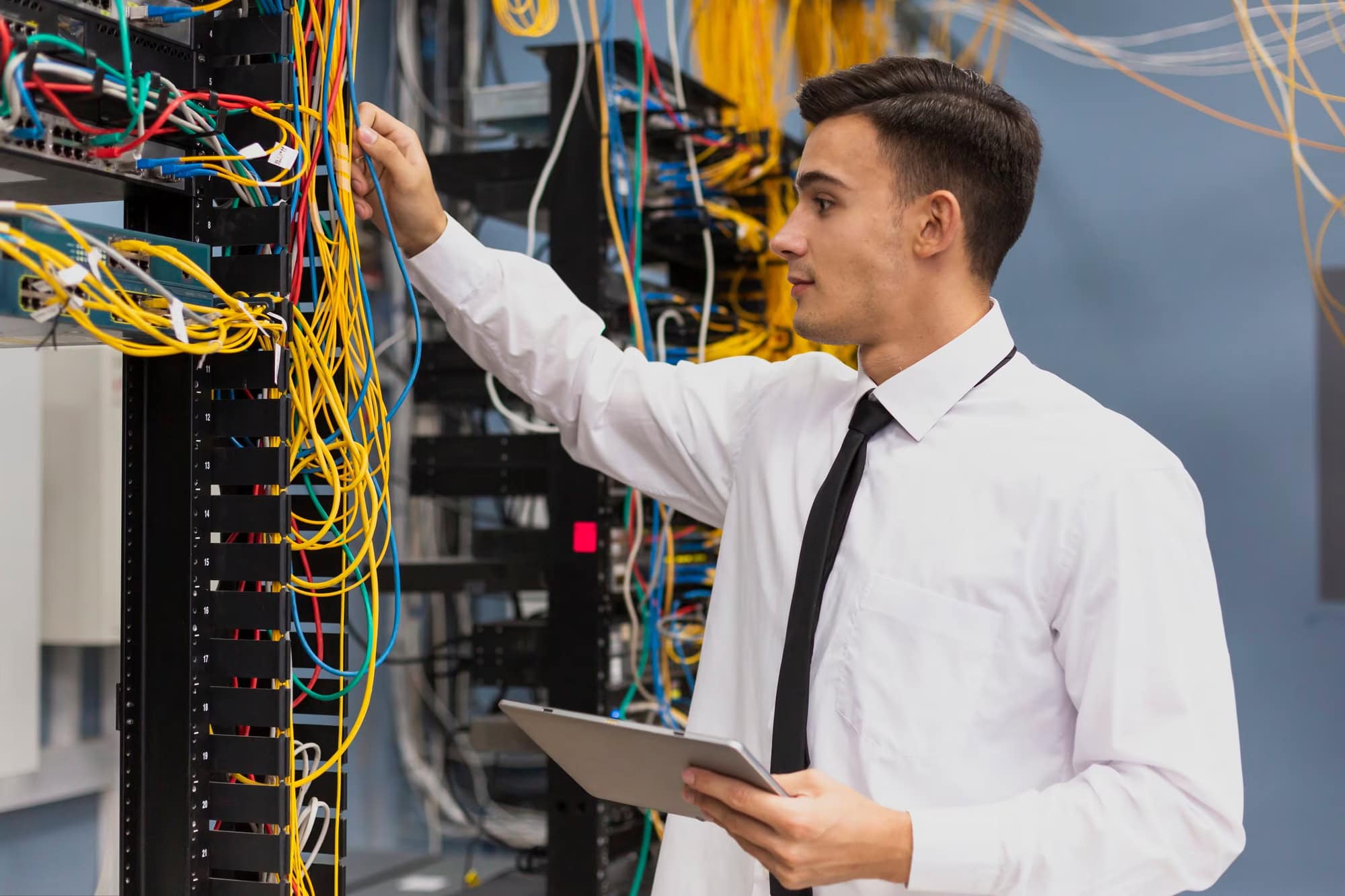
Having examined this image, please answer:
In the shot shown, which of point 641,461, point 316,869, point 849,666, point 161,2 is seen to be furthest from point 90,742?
point 849,666

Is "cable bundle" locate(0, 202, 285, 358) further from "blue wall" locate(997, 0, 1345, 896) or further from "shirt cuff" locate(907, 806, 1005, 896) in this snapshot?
"blue wall" locate(997, 0, 1345, 896)

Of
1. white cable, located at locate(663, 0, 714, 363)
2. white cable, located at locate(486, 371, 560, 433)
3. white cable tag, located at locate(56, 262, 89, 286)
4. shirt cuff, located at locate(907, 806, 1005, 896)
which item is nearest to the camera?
white cable tag, located at locate(56, 262, 89, 286)

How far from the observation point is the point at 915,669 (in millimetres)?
1328

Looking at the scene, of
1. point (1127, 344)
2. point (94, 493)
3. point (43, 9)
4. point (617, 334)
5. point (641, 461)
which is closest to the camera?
point (43, 9)

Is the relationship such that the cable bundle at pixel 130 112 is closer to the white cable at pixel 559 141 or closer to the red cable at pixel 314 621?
the red cable at pixel 314 621

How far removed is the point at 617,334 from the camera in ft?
8.92

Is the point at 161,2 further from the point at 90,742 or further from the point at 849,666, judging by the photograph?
the point at 90,742

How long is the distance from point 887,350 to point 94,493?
1337 millimetres

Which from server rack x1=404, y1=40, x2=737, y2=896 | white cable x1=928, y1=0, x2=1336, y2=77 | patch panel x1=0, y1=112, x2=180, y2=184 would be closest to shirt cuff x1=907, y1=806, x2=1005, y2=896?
patch panel x1=0, y1=112, x2=180, y2=184

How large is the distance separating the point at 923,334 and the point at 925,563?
0.29m

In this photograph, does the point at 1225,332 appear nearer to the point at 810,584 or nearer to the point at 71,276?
the point at 810,584

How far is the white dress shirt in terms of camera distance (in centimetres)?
120

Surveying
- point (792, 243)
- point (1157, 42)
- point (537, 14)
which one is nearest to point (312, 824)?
point (792, 243)

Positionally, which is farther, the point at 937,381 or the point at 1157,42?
the point at 1157,42
